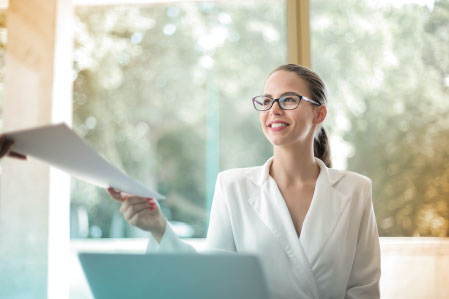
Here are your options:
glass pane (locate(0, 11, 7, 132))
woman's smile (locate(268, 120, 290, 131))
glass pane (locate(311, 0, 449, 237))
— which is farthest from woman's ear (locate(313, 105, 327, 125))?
glass pane (locate(0, 11, 7, 132))

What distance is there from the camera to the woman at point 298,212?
1.29 m

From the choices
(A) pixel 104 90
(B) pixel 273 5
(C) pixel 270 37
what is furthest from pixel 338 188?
(A) pixel 104 90

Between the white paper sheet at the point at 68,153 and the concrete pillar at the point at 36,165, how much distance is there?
5.47ft

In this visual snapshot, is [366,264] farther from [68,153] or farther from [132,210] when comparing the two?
[68,153]

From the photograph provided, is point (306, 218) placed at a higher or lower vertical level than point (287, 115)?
lower

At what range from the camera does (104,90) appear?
7.86ft

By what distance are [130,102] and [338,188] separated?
139cm

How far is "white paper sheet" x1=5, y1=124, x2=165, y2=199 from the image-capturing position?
0.71 m

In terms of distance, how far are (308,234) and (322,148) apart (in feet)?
1.62

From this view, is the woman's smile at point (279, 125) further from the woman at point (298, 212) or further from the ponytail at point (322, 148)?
the ponytail at point (322, 148)

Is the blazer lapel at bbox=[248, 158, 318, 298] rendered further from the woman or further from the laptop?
the laptop

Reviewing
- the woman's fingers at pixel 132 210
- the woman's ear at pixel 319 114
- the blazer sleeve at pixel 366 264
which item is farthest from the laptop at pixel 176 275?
the woman's ear at pixel 319 114

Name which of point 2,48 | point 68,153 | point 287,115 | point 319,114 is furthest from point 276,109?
point 2,48

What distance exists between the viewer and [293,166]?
4.82ft
